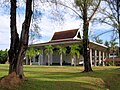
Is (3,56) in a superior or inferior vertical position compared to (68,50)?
inferior

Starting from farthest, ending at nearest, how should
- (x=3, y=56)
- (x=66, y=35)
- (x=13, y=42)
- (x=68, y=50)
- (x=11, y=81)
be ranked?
1. (x=3, y=56)
2. (x=66, y=35)
3. (x=68, y=50)
4. (x=13, y=42)
5. (x=11, y=81)

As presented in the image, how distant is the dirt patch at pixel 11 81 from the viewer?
47.6ft

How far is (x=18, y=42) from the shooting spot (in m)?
16.4

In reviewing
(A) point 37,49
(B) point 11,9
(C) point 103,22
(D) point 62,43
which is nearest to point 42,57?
(A) point 37,49

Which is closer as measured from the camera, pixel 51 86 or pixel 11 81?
pixel 11 81

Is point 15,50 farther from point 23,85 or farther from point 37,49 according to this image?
point 37,49

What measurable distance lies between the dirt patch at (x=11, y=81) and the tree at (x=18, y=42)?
0.48 metres

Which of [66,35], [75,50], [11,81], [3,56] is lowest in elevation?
[11,81]

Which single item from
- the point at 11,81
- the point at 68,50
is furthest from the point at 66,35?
the point at 11,81

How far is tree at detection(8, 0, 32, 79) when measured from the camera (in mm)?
16000

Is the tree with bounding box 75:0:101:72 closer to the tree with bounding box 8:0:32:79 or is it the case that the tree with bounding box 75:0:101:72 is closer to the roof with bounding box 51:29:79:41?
the tree with bounding box 8:0:32:79

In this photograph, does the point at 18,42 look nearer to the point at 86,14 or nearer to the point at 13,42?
the point at 13,42

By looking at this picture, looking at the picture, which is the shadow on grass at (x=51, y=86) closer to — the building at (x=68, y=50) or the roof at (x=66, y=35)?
the building at (x=68, y=50)

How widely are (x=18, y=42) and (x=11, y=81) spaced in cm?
241
